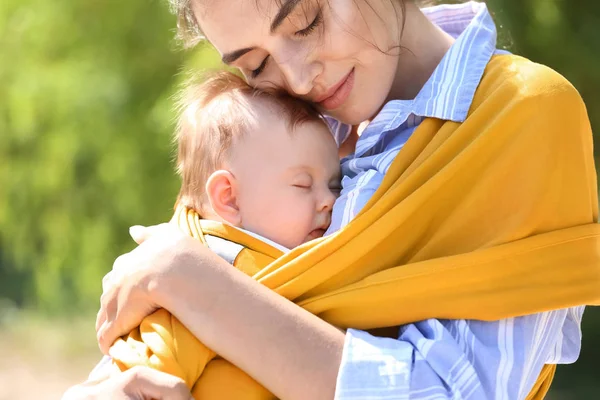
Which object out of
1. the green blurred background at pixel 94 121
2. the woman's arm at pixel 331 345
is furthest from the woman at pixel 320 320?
the green blurred background at pixel 94 121

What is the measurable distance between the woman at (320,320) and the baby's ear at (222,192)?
0.15m

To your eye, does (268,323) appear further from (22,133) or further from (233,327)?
(22,133)

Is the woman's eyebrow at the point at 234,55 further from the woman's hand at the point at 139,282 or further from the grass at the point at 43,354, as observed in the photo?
the grass at the point at 43,354

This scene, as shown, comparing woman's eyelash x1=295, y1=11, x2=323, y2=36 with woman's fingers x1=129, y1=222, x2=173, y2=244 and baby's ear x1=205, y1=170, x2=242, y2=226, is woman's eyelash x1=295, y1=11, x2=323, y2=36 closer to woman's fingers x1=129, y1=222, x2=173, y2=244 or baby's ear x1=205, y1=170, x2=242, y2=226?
baby's ear x1=205, y1=170, x2=242, y2=226

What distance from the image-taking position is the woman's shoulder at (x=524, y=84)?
5.75ft

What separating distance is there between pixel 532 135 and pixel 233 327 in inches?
27.3

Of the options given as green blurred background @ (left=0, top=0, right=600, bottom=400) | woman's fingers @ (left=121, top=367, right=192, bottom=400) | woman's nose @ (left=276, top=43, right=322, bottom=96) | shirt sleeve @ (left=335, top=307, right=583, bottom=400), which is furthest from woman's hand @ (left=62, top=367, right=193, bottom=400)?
green blurred background @ (left=0, top=0, right=600, bottom=400)

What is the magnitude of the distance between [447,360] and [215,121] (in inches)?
31.2

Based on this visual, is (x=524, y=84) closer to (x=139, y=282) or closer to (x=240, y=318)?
(x=240, y=318)

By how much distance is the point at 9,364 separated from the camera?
21.6ft

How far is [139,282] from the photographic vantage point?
180 cm

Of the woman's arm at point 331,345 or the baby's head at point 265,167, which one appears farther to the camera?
the baby's head at point 265,167

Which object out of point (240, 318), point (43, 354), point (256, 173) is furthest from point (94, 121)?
point (240, 318)

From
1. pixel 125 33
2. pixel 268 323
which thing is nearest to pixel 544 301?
pixel 268 323
